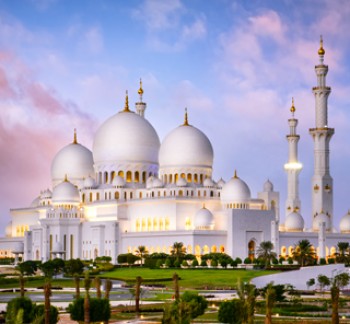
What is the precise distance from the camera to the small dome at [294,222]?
8210cm

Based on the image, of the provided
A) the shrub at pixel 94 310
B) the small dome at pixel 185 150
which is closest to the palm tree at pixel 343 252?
the small dome at pixel 185 150

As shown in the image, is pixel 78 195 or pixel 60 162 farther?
pixel 60 162

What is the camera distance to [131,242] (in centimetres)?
8194

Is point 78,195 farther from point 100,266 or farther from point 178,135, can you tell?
point 100,266

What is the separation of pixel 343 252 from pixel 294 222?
7389 mm

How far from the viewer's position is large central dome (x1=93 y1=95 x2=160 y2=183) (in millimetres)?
88250

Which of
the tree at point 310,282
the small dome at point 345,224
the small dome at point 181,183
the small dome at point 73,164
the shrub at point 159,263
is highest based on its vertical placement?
the small dome at point 73,164

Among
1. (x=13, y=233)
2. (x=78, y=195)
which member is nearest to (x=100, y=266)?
(x=78, y=195)

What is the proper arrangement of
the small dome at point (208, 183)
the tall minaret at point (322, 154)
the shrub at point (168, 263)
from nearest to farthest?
the shrub at point (168, 263)
the tall minaret at point (322, 154)
the small dome at point (208, 183)

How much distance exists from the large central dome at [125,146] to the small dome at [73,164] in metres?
4.77

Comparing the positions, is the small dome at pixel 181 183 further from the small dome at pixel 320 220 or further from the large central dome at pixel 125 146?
the small dome at pixel 320 220

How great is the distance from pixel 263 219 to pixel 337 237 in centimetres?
768

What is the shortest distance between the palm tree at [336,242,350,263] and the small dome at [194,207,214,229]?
11.3m

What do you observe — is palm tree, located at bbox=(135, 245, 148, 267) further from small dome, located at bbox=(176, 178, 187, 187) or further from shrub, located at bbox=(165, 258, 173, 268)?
shrub, located at bbox=(165, 258, 173, 268)
